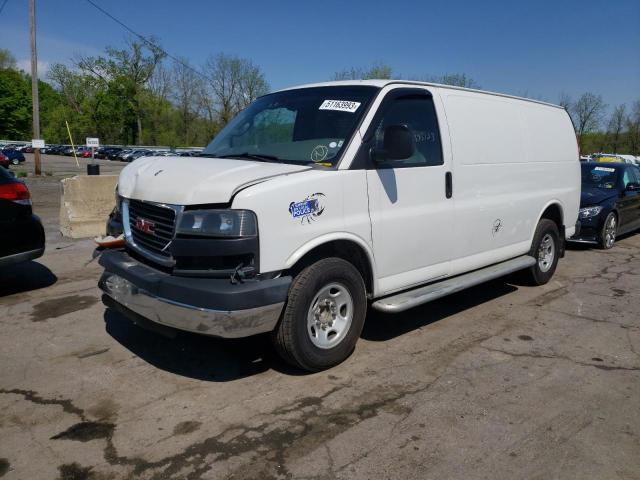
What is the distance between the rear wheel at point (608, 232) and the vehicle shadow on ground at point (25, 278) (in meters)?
9.12

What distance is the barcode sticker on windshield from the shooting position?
14.1 feet

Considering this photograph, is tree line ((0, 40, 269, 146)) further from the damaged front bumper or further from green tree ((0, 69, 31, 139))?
the damaged front bumper

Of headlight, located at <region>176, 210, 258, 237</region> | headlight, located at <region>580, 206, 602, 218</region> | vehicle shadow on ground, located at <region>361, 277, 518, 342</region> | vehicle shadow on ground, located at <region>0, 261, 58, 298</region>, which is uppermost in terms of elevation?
headlight, located at <region>176, 210, 258, 237</region>

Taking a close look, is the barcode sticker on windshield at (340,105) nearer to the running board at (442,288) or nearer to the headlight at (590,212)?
the running board at (442,288)

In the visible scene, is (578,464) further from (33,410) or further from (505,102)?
(505,102)

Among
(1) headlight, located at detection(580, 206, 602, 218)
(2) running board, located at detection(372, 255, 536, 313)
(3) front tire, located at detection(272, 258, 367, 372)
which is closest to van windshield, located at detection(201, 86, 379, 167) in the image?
(3) front tire, located at detection(272, 258, 367, 372)

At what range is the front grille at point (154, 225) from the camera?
365 cm

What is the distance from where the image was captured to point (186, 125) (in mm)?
69625

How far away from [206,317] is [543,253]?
5027 mm

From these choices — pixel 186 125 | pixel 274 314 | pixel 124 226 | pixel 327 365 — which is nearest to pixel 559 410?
pixel 327 365

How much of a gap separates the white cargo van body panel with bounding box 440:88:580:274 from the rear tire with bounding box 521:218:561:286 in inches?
7.2

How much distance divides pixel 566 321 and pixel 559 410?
218cm

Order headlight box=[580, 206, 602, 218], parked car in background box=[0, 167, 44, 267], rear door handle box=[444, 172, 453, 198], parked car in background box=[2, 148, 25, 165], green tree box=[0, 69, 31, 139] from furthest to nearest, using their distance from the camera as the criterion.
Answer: green tree box=[0, 69, 31, 139]
parked car in background box=[2, 148, 25, 165]
headlight box=[580, 206, 602, 218]
parked car in background box=[0, 167, 44, 267]
rear door handle box=[444, 172, 453, 198]

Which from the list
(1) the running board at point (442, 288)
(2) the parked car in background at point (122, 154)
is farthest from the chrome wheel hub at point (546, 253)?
(2) the parked car in background at point (122, 154)
